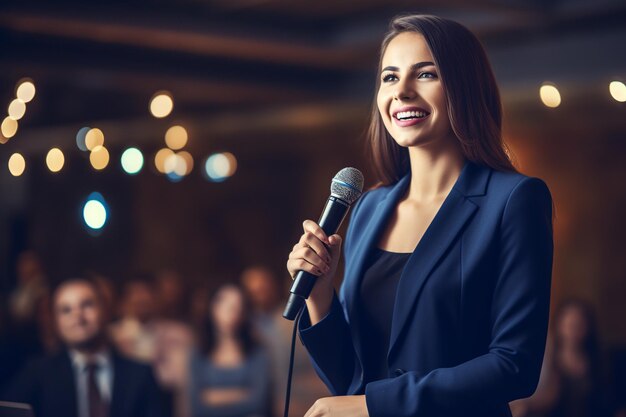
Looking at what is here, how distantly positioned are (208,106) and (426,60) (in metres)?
8.24

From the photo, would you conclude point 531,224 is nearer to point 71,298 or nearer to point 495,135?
point 495,135

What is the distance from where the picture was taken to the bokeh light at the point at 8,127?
9973mm

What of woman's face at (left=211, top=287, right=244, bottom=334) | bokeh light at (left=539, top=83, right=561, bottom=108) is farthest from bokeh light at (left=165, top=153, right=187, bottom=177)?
woman's face at (left=211, top=287, right=244, bottom=334)

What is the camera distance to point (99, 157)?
11727mm

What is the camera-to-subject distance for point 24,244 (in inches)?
489

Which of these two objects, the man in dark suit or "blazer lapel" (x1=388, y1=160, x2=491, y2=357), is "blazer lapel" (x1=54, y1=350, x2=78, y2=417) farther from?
"blazer lapel" (x1=388, y1=160, x2=491, y2=357)

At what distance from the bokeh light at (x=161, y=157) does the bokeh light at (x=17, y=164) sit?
2.13 m

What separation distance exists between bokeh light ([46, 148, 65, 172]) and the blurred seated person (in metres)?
6.91

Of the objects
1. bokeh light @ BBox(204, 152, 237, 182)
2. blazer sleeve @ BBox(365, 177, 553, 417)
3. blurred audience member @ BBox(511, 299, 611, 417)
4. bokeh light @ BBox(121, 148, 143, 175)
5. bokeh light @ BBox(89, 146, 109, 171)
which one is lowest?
blurred audience member @ BBox(511, 299, 611, 417)

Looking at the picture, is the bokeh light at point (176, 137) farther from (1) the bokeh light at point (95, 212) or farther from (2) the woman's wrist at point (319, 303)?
(2) the woman's wrist at point (319, 303)

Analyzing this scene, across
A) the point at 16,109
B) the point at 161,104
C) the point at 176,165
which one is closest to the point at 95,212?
the point at 176,165

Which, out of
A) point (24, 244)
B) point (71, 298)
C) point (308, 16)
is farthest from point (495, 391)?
point (24, 244)

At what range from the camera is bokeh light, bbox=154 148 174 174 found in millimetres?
11039

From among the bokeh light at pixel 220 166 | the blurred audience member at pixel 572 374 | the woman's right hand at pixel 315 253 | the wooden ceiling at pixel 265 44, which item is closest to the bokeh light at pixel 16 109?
the wooden ceiling at pixel 265 44
